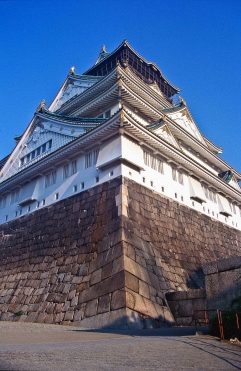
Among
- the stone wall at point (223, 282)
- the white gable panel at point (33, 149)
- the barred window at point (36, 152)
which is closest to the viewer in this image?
the stone wall at point (223, 282)

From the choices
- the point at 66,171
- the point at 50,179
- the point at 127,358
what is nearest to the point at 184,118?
the point at 66,171

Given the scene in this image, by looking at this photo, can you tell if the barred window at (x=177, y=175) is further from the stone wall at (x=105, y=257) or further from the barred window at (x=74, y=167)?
the barred window at (x=74, y=167)

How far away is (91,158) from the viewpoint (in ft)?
44.0

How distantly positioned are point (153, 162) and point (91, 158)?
272cm

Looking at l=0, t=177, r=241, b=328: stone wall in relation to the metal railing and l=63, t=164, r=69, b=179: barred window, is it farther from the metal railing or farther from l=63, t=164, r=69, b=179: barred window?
the metal railing

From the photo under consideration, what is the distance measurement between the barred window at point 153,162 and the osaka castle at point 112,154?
2.0 inches

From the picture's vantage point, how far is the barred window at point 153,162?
43.9ft

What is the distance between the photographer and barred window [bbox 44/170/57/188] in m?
14.8

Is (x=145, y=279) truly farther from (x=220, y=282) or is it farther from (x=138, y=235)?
(x=220, y=282)

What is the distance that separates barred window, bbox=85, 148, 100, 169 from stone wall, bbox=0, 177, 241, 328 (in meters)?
1.47

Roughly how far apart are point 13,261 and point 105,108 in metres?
9.43

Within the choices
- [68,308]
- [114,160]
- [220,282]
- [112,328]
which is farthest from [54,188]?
[220,282]

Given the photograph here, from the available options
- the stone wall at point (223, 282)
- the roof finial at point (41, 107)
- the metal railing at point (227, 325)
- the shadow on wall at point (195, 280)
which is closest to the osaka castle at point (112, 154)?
the roof finial at point (41, 107)

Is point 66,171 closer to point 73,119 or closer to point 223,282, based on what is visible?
point 73,119
